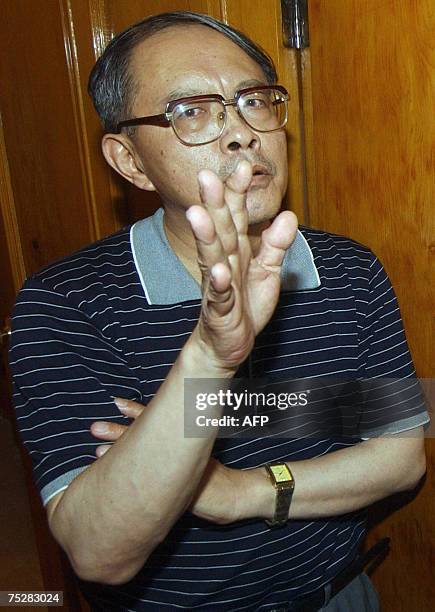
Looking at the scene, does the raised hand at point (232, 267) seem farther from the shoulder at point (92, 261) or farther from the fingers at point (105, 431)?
the shoulder at point (92, 261)

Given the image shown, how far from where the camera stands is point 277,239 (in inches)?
30.3

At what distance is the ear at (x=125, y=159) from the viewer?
124cm

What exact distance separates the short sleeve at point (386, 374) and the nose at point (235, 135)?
39 centimetres

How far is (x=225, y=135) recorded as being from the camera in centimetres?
111

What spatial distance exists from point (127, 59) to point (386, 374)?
0.79 meters

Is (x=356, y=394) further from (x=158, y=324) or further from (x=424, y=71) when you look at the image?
(x=424, y=71)

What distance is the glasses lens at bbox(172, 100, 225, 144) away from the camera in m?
1.11

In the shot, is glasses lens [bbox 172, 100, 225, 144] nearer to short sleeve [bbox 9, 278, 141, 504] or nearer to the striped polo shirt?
the striped polo shirt

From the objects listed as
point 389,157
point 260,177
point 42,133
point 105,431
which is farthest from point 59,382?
point 42,133

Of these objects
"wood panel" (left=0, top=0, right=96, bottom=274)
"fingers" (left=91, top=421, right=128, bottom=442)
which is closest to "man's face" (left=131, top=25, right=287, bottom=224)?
"fingers" (left=91, top=421, right=128, bottom=442)

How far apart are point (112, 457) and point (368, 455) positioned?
1.72ft

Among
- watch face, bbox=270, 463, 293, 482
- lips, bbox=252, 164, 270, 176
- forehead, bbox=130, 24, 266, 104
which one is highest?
forehead, bbox=130, 24, 266, 104

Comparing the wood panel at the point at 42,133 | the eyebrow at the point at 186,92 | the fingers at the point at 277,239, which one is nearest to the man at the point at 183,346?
the eyebrow at the point at 186,92

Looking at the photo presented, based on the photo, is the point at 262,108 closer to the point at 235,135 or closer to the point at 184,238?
the point at 235,135
